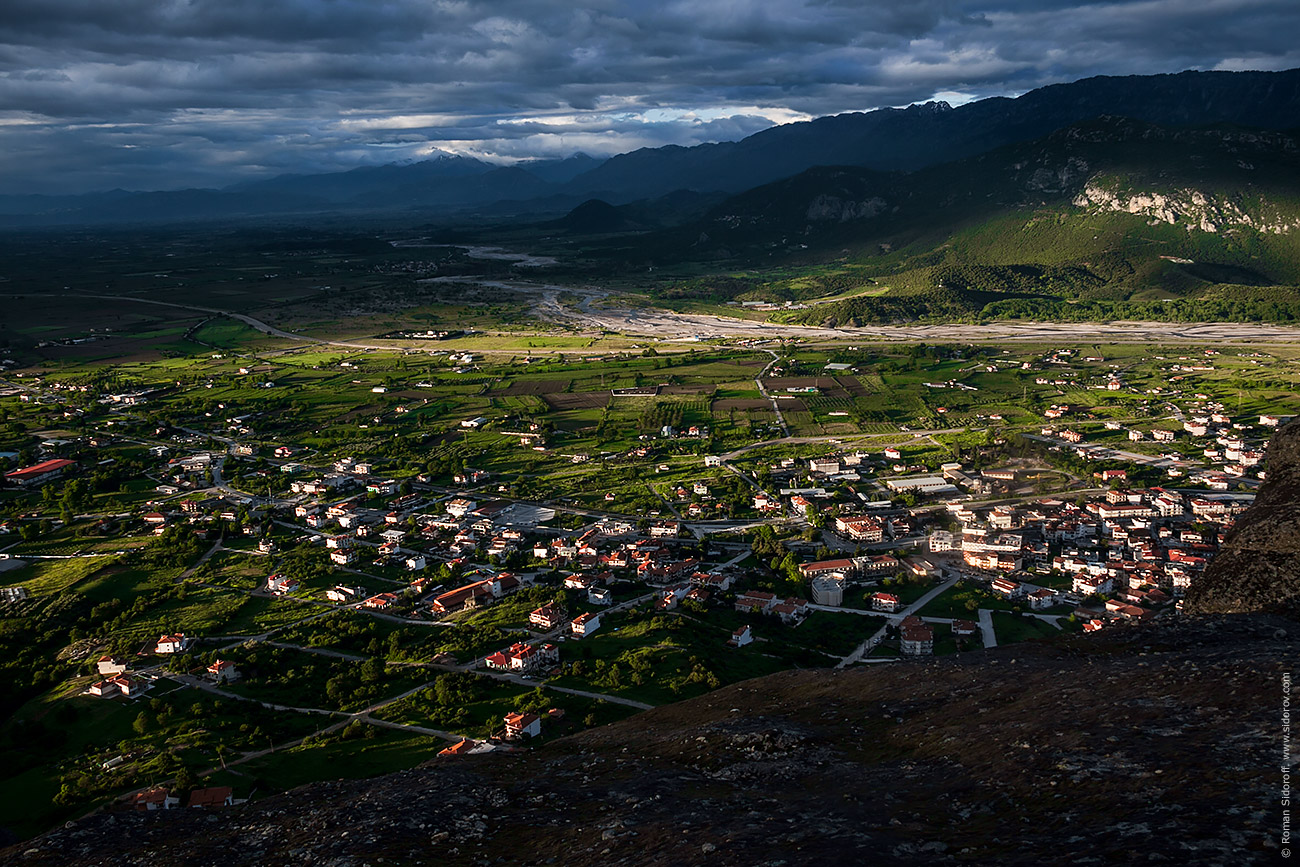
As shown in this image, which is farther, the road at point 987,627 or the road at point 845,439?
the road at point 845,439

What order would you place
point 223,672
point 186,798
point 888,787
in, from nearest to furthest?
1. point 888,787
2. point 186,798
3. point 223,672

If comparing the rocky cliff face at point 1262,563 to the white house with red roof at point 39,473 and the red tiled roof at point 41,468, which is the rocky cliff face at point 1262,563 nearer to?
the white house with red roof at point 39,473

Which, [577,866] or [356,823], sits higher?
[577,866]

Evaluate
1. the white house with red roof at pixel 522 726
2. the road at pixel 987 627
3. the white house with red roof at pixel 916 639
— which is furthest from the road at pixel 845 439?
the white house with red roof at pixel 522 726

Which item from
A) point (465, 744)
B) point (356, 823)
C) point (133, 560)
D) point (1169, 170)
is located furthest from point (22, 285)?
point (1169, 170)

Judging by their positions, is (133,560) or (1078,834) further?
(133,560)

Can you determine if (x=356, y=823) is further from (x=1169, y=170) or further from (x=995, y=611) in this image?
(x=1169, y=170)

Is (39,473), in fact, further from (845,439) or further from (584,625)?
(845,439)

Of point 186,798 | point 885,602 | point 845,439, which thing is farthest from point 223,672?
point 845,439
